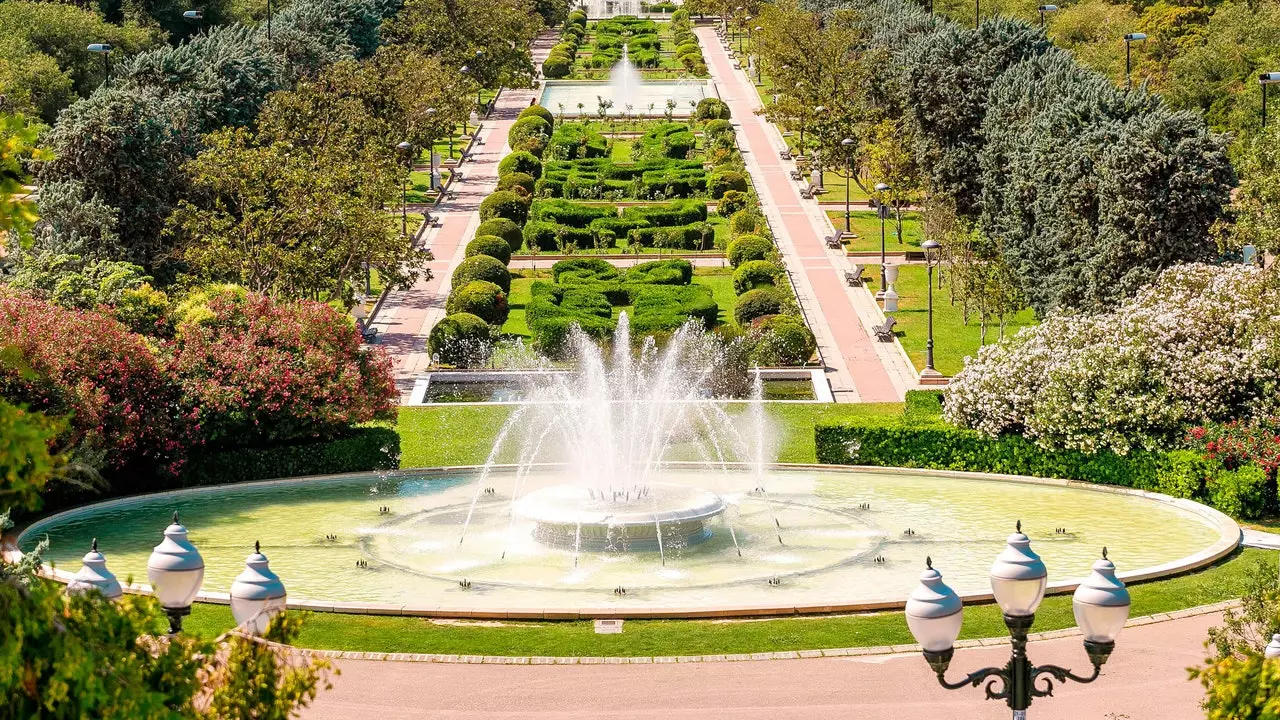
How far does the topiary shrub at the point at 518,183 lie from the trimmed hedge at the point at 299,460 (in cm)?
3693

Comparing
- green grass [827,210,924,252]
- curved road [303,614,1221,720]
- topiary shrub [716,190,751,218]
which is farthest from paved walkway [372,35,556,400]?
curved road [303,614,1221,720]

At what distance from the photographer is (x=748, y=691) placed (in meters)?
21.5

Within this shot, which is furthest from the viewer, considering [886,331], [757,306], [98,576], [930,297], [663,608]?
[757,306]

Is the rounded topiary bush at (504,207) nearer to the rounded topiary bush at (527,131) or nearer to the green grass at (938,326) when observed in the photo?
the rounded topiary bush at (527,131)

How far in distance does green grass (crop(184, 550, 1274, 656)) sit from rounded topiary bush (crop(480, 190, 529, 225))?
145 feet

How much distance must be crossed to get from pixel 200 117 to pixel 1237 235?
3466 centimetres

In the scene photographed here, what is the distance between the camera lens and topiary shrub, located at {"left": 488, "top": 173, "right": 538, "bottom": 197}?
72938 mm

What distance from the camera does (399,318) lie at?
5541 centimetres

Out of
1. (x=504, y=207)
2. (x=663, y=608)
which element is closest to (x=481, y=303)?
(x=504, y=207)

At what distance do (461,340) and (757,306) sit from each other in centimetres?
896

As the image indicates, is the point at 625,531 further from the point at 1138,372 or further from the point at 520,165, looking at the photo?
the point at 520,165

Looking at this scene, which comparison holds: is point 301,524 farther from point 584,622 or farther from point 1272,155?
point 1272,155

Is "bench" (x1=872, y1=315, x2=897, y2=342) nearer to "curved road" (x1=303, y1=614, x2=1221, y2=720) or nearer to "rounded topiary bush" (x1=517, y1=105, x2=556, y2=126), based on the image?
"curved road" (x1=303, y1=614, x2=1221, y2=720)

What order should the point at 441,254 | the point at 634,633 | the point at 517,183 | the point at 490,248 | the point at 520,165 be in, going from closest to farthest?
the point at 634,633, the point at 490,248, the point at 441,254, the point at 517,183, the point at 520,165
